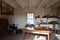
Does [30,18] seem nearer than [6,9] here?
No

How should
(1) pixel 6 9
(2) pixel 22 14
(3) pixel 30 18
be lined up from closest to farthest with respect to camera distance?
1. (1) pixel 6 9
2. (2) pixel 22 14
3. (3) pixel 30 18

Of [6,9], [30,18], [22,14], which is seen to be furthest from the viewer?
[30,18]

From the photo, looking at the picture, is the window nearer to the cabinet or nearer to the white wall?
the white wall

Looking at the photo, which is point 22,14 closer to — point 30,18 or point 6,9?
point 30,18

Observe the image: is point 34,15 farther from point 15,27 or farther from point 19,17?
point 15,27

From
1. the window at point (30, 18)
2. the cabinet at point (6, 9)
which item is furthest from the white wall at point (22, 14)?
the cabinet at point (6, 9)

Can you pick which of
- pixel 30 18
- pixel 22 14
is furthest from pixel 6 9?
pixel 30 18

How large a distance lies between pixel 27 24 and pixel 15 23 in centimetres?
130

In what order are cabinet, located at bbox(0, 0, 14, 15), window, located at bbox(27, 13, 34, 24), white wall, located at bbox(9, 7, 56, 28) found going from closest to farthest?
cabinet, located at bbox(0, 0, 14, 15), white wall, located at bbox(9, 7, 56, 28), window, located at bbox(27, 13, 34, 24)

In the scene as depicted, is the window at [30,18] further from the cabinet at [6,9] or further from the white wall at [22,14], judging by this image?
the cabinet at [6,9]

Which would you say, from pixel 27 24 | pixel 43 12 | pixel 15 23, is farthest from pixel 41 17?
pixel 15 23

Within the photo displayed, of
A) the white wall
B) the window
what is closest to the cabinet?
the white wall

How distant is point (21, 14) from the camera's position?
39.3ft

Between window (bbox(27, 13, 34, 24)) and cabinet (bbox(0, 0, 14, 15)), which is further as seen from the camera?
window (bbox(27, 13, 34, 24))
